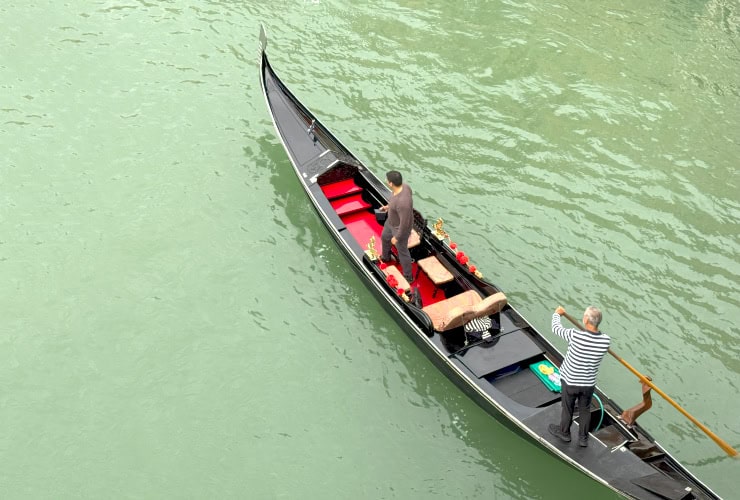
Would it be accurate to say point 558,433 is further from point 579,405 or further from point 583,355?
point 583,355

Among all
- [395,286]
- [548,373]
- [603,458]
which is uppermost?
[395,286]

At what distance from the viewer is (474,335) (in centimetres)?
626

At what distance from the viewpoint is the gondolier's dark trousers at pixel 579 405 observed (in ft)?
17.1

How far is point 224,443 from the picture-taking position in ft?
19.6

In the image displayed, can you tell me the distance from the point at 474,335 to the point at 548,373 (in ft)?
2.59

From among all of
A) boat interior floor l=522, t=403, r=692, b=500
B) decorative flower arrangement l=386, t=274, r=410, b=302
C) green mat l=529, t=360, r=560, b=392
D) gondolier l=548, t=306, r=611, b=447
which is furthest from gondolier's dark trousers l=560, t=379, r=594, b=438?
decorative flower arrangement l=386, t=274, r=410, b=302

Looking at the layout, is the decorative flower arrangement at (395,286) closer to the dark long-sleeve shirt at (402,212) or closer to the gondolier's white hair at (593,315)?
the dark long-sleeve shirt at (402,212)

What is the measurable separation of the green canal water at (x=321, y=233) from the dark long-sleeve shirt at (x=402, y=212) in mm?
1084

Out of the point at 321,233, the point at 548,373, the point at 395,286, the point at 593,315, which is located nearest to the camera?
the point at 593,315

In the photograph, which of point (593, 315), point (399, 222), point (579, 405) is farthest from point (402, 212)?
point (579, 405)

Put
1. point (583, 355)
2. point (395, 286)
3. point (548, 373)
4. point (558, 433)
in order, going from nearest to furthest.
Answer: point (583, 355) < point (558, 433) < point (548, 373) < point (395, 286)

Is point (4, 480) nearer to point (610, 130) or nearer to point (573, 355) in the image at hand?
point (573, 355)

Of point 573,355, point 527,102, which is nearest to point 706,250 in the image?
point 527,102

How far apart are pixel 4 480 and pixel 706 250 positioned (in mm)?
A: 8346
